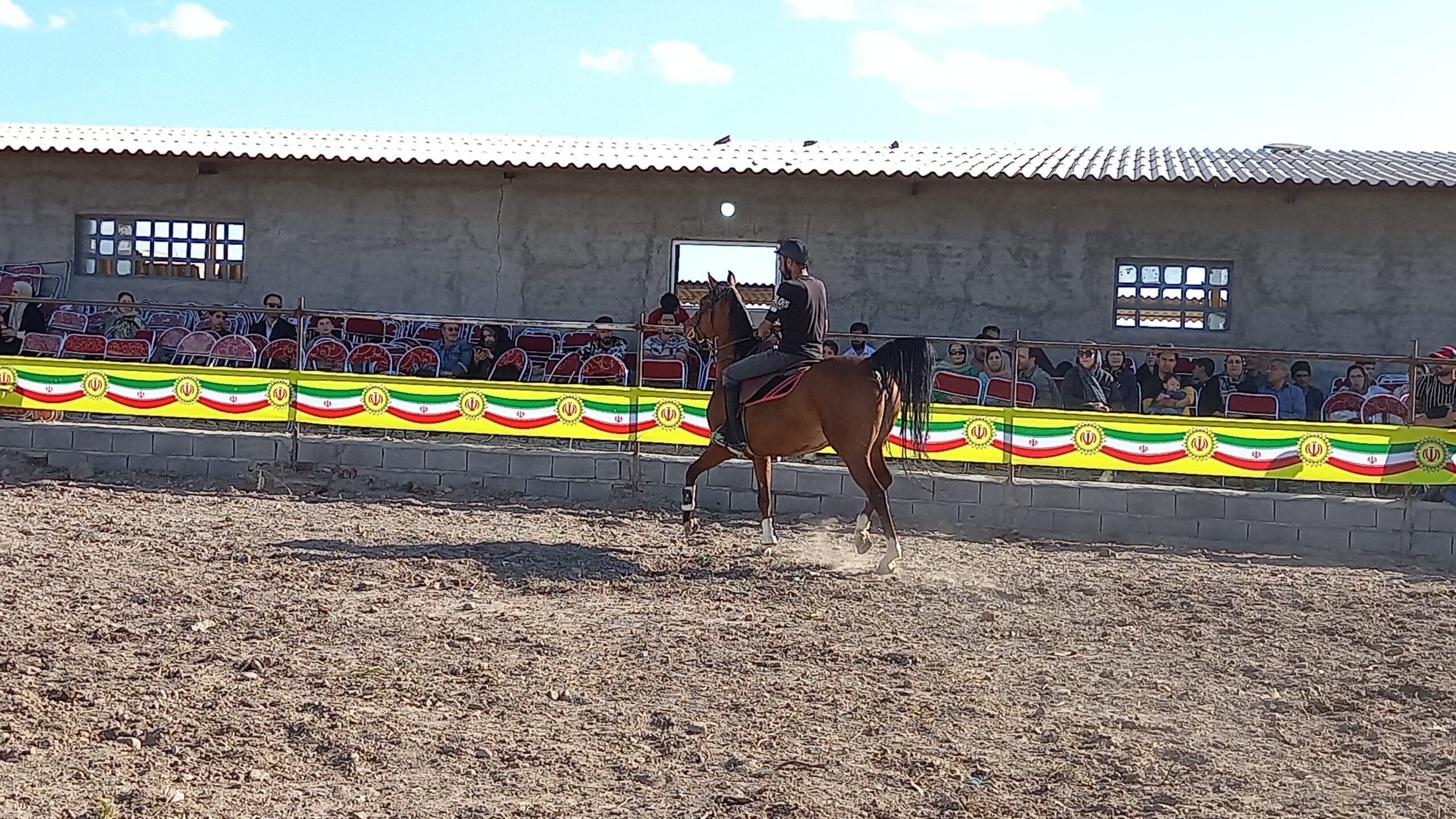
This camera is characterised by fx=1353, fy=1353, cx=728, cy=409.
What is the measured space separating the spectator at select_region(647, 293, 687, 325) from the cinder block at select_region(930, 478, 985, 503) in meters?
4.19

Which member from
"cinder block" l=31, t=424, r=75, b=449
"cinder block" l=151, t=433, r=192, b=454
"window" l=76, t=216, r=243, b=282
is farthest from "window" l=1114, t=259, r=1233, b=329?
"cinder block" l=31, t=424, r=75, b=449

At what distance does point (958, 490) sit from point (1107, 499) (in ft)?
3.87

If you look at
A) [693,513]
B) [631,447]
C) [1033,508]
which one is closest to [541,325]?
[631,447]

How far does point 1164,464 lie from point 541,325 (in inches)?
215

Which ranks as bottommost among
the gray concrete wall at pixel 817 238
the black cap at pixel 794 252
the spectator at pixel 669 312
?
the spectator at pixel 669 312

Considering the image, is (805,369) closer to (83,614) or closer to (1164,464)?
(1164,464)

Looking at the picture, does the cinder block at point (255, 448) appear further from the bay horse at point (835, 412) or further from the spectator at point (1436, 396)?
the spectator at point (1436, 396)

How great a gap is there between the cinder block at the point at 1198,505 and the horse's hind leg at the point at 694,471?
3.67m

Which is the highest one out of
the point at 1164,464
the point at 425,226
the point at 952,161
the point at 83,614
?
the point at 952,161

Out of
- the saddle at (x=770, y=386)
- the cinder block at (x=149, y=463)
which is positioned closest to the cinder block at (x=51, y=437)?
the cinder block at (x=149, y=463)

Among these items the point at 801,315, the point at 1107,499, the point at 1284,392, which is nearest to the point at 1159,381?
the point at 1284,392

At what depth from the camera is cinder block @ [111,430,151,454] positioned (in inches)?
477

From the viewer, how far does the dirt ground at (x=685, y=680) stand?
479 cm

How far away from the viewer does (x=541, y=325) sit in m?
12.1
